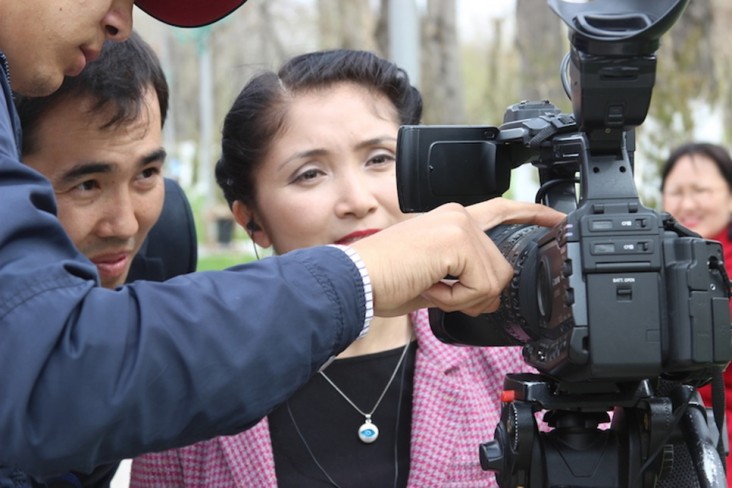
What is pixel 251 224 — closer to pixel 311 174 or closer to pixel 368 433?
pixel 311 174

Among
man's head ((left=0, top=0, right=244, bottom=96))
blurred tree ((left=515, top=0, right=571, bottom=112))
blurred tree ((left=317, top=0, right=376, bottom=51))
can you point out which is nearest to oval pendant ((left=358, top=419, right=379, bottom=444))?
man's head ((left=0, top=0, right=244, bottom=96))

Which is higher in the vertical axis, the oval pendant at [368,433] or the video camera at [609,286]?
the video camera at [609,286]

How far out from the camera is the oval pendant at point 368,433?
2592mm

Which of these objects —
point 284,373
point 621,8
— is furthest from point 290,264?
point 621,8

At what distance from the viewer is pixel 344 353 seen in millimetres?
2752

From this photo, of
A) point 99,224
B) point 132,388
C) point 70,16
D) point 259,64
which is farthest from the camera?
point 259,64

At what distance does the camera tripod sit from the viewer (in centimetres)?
183

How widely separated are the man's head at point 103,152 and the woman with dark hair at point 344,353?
0.24 meters

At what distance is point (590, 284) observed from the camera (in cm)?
164

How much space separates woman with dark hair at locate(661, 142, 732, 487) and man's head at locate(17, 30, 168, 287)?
3275 millimetres

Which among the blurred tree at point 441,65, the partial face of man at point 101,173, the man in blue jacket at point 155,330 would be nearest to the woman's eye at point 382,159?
the partial face of man at point 101,173

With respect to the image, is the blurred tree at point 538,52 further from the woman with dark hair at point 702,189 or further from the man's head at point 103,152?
the man's head at point 103,152

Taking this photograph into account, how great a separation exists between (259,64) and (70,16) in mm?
1191

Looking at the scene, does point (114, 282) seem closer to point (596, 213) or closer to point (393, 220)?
point (393, 220)
